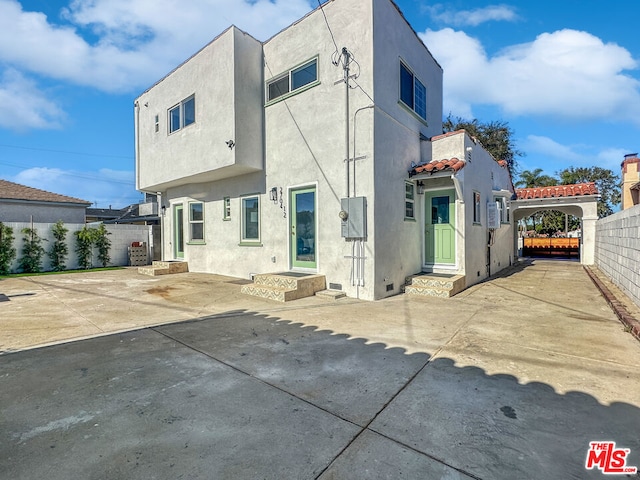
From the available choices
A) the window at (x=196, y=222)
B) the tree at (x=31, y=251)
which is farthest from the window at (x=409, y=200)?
the tree at (x=31, y=251)

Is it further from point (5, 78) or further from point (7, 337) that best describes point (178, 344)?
point (5, 78)

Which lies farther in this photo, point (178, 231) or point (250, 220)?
point (178, 231)

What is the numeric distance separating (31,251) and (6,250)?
0.70 meters

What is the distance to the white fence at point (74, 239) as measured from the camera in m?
11.9

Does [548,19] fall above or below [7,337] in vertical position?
above

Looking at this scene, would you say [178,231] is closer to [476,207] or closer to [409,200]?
[409,200]

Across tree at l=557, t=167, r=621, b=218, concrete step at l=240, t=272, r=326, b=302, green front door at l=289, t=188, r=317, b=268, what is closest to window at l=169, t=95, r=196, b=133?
green front door at l=289, t=188, r=317, b=268

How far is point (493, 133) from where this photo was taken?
23.3 meters

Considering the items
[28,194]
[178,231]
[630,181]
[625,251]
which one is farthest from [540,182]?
[28,194]

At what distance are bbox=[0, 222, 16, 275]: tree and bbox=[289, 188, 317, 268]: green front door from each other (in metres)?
11.0

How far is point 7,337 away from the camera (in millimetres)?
4398

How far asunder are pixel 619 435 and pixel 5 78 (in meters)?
24.4

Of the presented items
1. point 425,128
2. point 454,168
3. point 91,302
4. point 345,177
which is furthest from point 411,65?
point 91,302

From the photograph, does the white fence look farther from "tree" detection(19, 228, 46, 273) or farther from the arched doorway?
the arched doorway
